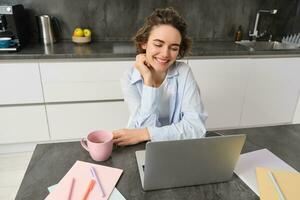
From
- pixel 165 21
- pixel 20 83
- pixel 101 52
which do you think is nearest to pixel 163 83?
pixel 165 21

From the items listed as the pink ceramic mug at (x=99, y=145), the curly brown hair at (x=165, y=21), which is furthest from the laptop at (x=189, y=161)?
the curly brown hair at (x=165, y=21)

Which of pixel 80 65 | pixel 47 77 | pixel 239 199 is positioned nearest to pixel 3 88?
pixel 47 77

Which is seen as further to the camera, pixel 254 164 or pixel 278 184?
pixel 254 164

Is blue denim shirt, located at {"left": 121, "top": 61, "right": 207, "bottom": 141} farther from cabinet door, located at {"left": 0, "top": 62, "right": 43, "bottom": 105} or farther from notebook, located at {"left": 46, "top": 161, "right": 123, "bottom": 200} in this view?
cabinet door, located at {"left": 0, "top": 62, "right": 43, "bottom": 105}

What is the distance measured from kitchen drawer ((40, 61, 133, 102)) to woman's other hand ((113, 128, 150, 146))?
1184 mm

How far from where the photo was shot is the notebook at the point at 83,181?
0.66 m

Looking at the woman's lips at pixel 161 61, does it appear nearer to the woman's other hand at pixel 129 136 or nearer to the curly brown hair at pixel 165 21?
the curly brown hair at pixel 165 21

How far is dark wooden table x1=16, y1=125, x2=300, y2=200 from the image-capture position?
26.9 inches

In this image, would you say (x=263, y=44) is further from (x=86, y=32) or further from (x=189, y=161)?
(x=189, y=161)

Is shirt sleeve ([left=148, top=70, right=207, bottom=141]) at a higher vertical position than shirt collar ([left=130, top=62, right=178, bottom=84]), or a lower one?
lower

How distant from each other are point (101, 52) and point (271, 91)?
168 centimetres

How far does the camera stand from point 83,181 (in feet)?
2.33

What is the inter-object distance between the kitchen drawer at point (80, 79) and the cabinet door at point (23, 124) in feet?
0.57

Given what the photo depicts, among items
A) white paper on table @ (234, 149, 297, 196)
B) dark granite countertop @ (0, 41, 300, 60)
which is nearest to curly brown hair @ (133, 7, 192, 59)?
white paper on table @ (234, 149, 297, 196)
